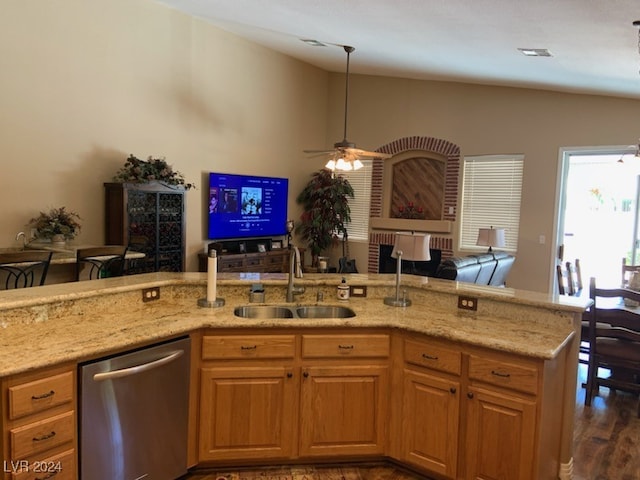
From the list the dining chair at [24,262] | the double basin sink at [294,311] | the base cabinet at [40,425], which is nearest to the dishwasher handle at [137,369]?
the base cabinet at [40,425]

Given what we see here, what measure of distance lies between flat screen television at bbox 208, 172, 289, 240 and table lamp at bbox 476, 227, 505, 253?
3.13 meters

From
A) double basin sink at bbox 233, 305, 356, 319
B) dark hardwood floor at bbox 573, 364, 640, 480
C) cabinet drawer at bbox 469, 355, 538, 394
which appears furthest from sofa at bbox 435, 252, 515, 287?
cabinet drawer at bbox 469, 355, 538, 394

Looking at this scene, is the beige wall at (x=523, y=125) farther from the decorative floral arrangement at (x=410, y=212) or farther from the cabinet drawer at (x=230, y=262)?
the cabinet drawer at (x=230, y=262)

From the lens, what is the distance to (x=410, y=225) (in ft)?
26.0

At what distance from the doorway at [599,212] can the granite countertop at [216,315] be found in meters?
4.26

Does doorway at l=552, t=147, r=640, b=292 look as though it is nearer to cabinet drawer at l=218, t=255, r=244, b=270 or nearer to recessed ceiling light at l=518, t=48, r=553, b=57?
recessed ceiling light at l=518, t=48, r=553, b=57

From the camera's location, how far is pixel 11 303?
233 centimetres

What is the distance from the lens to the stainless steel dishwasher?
218cm

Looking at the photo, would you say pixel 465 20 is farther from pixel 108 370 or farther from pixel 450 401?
pixel 108 370

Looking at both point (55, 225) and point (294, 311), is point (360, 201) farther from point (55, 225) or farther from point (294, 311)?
point (294, 311)

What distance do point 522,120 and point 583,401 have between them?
14.0ft

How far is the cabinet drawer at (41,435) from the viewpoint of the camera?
1.94 m

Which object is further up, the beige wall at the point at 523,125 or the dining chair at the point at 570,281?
the beige wall at the point at 523,125

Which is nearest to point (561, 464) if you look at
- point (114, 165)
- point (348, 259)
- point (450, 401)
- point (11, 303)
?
point (450, 401)
